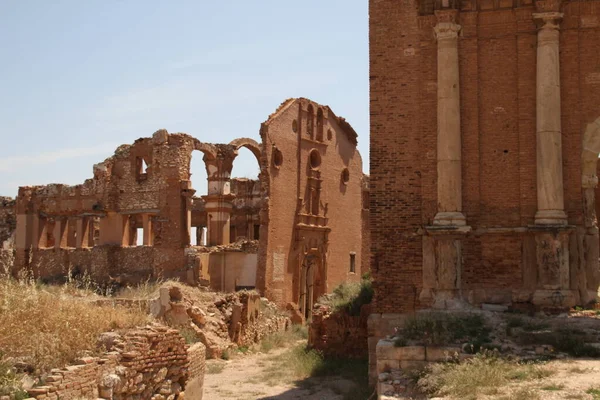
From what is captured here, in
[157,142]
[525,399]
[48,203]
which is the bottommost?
[525,399]

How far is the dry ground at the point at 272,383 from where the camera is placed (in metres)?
14.6

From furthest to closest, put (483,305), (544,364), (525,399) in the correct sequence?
(483,305), (544,364), (525,399)

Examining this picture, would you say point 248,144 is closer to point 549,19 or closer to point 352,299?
point 352,299

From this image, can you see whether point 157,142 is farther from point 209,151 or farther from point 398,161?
point 398,161

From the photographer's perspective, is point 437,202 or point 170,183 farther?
point 170,183

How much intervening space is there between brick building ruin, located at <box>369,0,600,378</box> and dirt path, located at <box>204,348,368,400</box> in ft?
7.31

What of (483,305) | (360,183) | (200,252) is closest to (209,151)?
(200,252)

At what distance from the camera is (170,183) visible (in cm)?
2830

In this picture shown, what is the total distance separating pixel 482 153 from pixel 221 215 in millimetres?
16501

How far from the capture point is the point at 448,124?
532 inches

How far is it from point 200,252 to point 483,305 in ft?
51.4

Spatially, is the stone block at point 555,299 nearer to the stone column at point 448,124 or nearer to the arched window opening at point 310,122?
the stone column at point 448,124

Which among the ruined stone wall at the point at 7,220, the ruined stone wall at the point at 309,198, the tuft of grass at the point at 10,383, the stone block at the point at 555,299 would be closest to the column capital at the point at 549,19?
the stone block at the point at 555,299

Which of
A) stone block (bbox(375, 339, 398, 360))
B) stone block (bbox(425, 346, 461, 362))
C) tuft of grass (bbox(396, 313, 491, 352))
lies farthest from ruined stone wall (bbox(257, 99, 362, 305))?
stone block (bbox(425, 346, 461, 362))
